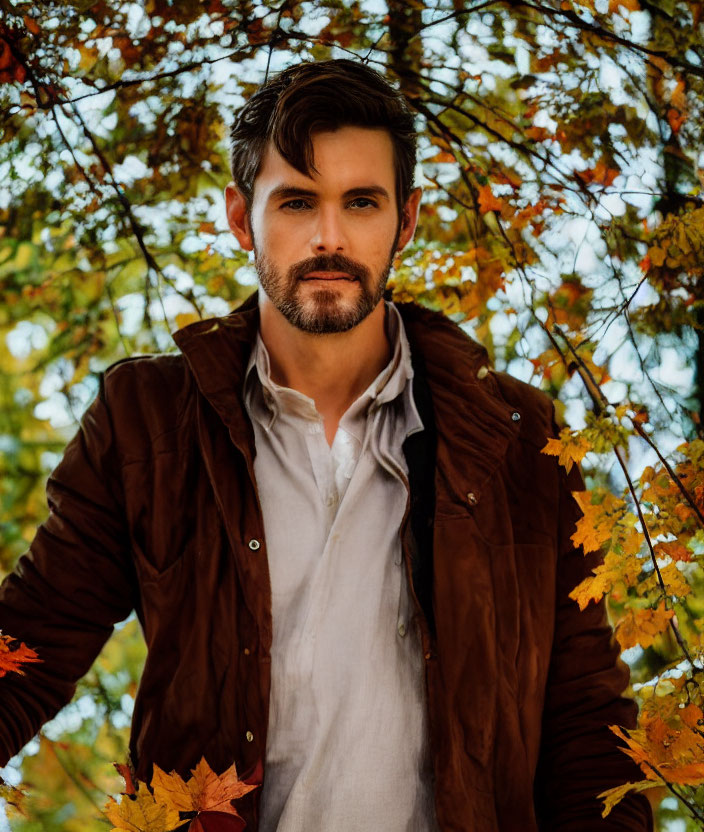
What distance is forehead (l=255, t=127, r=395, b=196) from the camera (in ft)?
6.47

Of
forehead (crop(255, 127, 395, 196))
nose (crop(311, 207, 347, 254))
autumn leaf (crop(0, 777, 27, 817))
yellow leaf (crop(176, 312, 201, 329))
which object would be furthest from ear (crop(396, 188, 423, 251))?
autumn leaf (crop(0, 777, 27, 817))

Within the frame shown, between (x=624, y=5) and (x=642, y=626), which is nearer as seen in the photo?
(x=642, y=626)

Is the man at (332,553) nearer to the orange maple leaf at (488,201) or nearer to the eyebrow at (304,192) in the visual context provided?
the eyebrow at (304,192)

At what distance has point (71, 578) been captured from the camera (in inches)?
75.0

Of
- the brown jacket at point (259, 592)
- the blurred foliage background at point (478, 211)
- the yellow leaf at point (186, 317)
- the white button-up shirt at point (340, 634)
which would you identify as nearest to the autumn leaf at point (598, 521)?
the blurred foliage background at point (478, 211)

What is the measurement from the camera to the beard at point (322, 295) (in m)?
1.97

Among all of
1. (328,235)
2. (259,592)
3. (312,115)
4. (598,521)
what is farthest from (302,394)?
(598,521)

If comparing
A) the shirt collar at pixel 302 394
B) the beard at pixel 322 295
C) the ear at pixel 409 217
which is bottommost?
the shirt collar at pixel 302 394

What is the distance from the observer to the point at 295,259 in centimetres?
198

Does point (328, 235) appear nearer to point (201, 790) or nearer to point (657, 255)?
point (657, 255)

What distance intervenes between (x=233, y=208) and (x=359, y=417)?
591mm

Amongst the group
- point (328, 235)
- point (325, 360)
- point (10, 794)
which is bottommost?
point (10, 794)

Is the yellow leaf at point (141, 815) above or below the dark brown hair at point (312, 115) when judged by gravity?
below

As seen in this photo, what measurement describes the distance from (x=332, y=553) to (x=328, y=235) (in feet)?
2.09
